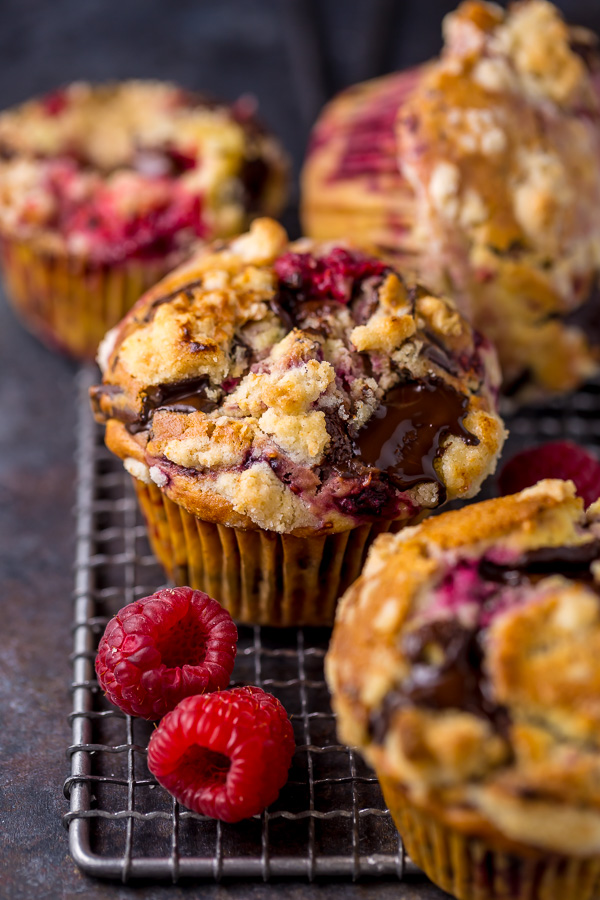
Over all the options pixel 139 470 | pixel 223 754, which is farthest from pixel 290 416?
pixel 223 754

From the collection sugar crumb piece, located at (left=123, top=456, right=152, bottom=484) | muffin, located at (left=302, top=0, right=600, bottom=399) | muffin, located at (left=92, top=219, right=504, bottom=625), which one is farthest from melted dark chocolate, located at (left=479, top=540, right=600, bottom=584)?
muffin, located at (left=302, top=0, right=600, bottom=399)

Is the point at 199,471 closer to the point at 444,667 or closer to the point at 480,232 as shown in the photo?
the point at 444,667

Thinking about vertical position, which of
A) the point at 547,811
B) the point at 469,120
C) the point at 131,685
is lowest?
the point at 131,685

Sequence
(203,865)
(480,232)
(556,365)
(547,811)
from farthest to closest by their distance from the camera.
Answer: (556,365), (480,232), (203,865), (547,811)

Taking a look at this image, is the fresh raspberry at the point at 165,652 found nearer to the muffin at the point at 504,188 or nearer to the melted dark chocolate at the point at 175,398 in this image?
the melted dark chocolate at the point at 175,398

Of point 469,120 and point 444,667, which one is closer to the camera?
point 444,667

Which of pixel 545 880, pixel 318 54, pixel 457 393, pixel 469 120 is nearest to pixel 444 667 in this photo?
pixel 545 880

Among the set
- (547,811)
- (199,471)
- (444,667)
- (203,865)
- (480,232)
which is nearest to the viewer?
(547,811)

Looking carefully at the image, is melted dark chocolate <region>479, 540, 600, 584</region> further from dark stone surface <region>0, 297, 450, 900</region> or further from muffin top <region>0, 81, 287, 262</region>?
muffin top <region>0, 81, 287, 262</region>
